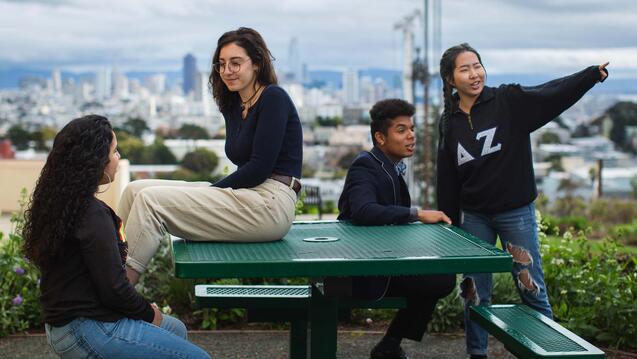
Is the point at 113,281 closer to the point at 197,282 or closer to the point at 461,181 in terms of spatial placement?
the point at 461,181

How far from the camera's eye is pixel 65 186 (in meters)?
3.03

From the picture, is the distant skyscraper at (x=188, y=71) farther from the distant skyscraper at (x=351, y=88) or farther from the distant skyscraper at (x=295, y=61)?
the distant skyscraper at (x=351, y=88)

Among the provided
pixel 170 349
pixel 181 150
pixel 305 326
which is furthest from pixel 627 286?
pixel 181 150

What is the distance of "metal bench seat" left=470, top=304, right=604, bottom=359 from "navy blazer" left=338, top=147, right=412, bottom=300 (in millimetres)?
556

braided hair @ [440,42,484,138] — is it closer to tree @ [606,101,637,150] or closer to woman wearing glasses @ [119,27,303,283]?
woman wearing glasses @ [119,27,303,283]

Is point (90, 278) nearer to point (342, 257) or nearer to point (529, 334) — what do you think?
point (342, 257)

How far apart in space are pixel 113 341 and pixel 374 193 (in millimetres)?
1514

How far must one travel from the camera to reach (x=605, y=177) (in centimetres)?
2841

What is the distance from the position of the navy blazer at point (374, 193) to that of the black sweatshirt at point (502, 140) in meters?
0.32

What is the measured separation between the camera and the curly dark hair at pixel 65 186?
9.77 ft

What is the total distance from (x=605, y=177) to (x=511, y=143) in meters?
25.5

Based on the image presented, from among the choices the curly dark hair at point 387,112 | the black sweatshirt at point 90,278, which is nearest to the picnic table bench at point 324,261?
the black sweatshirt at point 90,278

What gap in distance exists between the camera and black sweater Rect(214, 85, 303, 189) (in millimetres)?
3664

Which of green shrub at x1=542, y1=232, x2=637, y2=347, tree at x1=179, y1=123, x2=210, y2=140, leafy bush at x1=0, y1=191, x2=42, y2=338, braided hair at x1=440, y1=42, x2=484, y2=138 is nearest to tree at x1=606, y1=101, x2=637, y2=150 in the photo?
tree at x1=179, y1=123, x2=210, y2=140
